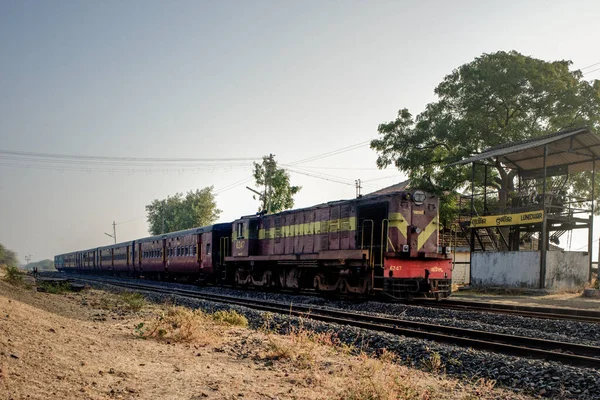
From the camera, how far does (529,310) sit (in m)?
14.9

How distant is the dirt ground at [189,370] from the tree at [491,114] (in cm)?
2227

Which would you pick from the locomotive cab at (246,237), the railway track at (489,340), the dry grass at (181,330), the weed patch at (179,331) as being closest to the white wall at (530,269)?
the locomotive cab at (246,237)

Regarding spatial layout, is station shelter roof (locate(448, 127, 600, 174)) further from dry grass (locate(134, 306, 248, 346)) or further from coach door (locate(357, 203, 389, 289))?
dry grass (locate(134, 306, 248, 346))

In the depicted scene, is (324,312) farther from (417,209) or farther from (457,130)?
(457,130)

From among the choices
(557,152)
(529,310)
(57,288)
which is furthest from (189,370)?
(557,152)

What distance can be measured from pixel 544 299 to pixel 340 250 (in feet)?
28.9

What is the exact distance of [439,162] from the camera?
2936 cm

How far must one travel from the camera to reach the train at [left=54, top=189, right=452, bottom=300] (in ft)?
52.3

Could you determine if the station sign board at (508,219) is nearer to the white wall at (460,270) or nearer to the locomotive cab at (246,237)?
the white wall at (460,270)

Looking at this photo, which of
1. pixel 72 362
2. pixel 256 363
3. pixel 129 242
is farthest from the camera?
pixel 129 242

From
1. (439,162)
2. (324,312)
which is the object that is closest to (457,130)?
(439,162)

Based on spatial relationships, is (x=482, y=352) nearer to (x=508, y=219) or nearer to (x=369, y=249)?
(x=369, y=249)

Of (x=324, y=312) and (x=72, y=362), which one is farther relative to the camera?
(x=324, y=312)

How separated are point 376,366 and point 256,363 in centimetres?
196
